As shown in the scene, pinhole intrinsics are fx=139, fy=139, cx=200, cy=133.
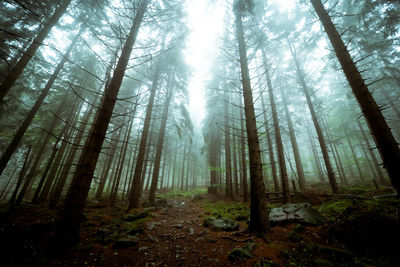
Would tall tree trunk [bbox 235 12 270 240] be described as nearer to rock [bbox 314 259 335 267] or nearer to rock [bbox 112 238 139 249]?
rock [bbox 314 259 335 267]

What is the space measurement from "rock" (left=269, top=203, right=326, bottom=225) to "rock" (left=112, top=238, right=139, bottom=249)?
Result: 431cm

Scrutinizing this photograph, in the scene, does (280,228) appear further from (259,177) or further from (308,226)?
(259,177)

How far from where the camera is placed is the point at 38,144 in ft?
43.4

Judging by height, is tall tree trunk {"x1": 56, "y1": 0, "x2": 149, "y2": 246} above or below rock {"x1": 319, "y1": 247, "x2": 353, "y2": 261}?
above

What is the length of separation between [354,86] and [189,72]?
10.8m

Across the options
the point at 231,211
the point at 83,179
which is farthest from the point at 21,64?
the point at 231,211

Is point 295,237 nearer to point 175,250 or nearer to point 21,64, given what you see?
point 175,250

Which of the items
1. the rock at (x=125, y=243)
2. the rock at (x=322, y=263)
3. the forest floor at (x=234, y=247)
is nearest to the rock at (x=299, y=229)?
the forest floor at (x=234, y=247)

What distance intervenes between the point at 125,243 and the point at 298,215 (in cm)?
539

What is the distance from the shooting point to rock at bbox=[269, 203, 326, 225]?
14.2 ft

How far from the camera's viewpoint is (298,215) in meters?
4.64

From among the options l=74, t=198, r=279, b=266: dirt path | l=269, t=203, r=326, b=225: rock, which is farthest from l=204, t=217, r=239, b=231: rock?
l=269, t=203, r=326, b=225: rock

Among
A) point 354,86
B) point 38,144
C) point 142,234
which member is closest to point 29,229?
point 142,234

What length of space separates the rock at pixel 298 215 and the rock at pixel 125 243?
431cm
